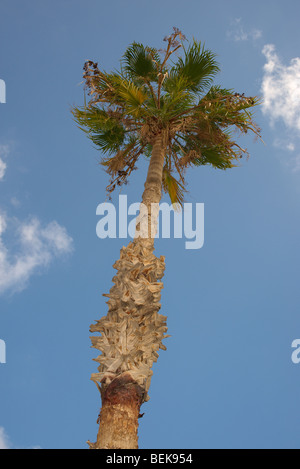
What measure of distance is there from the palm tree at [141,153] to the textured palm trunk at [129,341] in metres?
0.01

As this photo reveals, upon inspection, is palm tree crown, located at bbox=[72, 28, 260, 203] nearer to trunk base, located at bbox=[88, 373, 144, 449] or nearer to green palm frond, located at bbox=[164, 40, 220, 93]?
green palm frond, located at bbox=[164, 40, 220, 93]

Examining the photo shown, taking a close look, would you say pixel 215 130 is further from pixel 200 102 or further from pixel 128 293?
pixel 128 293

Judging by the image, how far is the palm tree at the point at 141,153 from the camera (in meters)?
4.75

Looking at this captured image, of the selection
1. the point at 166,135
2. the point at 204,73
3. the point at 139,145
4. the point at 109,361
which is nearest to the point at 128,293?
the point at 109,361

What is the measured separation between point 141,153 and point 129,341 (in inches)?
197

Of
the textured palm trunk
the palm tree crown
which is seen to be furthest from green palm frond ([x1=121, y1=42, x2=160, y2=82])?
the textured palm trunk

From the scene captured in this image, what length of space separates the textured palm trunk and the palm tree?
11mm

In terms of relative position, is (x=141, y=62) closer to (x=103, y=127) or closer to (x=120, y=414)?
(x=103, y=127)

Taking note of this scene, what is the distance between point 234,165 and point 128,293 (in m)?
4.76

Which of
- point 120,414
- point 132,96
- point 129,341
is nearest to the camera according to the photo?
point 120,414

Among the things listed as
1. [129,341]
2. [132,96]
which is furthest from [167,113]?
[129,341]

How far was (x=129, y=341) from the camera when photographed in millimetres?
5090

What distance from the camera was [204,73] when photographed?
8.59 m

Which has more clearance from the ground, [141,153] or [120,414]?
[141,153]
